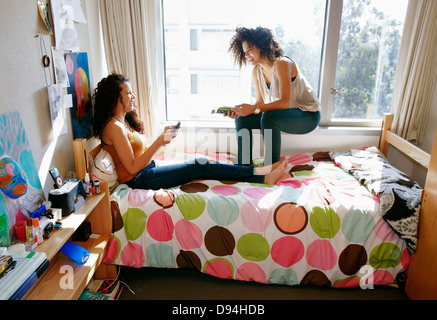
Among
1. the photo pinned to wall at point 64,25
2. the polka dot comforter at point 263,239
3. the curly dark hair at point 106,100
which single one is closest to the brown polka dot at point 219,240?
the polka dot comforter at point 263,239

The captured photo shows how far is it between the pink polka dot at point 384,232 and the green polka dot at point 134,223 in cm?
121

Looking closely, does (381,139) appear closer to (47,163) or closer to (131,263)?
(131,263)

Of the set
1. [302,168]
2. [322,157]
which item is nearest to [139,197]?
[302,168]

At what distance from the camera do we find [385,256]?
5.62 ft

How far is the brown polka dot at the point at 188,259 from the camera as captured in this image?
5.77 ft

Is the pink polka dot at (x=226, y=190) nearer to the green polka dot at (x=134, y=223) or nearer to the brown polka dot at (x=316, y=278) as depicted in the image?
the green polka dot at (x=134, y=223)

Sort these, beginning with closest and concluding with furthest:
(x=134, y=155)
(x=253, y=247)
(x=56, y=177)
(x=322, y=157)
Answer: (x=56, y=177), (x=253, y=247), (x=134, y=155), (x=322, y=157)

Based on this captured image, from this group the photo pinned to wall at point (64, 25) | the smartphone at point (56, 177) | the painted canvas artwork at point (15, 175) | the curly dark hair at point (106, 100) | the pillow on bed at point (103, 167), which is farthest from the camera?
the curly dark hair at point (106, 100)

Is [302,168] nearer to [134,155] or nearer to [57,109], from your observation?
[134,155]

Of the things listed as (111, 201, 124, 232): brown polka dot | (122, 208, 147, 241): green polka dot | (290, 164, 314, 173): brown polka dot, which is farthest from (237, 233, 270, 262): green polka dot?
(290, 164, 314, 173): brown polka dot

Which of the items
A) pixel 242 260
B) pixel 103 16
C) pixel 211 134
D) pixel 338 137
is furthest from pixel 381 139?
pixel 103 16

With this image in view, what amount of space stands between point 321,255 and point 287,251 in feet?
0.58

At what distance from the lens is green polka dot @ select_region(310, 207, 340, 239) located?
1.70 m

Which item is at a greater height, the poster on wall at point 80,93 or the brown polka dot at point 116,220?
the poster on wall at point 80,93
